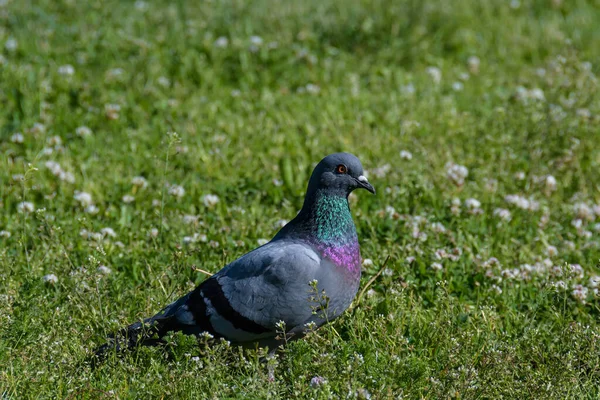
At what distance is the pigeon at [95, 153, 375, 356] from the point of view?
3787mm

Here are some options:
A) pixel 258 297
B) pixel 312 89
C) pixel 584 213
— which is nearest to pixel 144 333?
pixel 258 297

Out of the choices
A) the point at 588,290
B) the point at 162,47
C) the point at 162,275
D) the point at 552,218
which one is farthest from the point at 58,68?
the point at 588,290

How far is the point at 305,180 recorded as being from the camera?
591 centimetres

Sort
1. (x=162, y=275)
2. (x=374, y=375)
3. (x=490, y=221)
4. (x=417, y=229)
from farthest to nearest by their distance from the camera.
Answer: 1. (x=490, y=221)
2. (x=417, y=229)
3. (x=162, y=275)
4. (x=374, y=375)

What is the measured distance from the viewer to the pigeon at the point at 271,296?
12.4ft

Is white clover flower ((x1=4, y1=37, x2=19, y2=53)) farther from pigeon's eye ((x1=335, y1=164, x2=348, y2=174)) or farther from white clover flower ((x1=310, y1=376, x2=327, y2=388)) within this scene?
white clover flower ((x1=310, y1=376, x2=327, y2=388))

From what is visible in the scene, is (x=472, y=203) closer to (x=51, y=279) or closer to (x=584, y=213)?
(x=584, y=213)

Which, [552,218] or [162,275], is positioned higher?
[162,275]

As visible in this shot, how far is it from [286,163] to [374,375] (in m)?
2.70

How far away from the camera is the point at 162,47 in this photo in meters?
7.77

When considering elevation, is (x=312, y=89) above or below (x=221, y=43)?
below

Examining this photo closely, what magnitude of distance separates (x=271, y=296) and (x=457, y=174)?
2334mm

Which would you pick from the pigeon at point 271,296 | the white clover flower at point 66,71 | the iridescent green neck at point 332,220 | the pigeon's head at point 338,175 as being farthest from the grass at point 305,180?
the pigeon's head at point 338,175

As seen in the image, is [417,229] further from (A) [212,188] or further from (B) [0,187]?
(B) [0,187]
